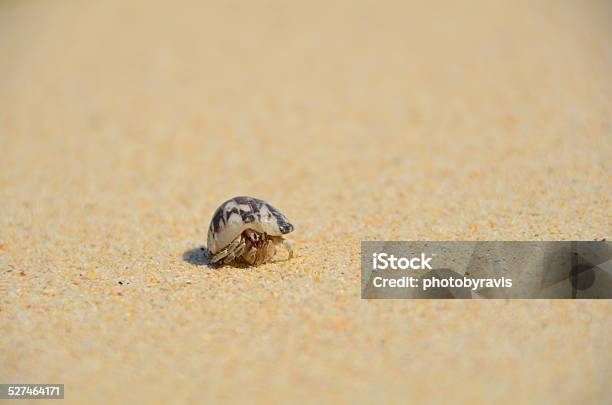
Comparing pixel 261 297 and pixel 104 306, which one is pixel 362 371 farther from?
pixel 104 306

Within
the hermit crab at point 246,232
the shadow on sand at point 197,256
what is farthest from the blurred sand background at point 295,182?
the hermit crab at point 246,232

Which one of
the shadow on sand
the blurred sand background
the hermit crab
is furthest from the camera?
the shadow on sand

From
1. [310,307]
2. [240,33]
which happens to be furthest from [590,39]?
[310,307]

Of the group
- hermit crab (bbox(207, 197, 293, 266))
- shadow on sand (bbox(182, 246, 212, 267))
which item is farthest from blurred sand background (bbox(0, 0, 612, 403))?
hermit crab (bbox(207, 197, 293, 266))

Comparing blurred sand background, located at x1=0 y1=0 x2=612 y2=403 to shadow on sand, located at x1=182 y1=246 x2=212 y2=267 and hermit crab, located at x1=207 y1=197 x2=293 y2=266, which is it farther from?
hermit crab, located at x1=207 y1=197 x2=293 y2=266

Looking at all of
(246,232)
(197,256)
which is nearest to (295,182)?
(197,256)
